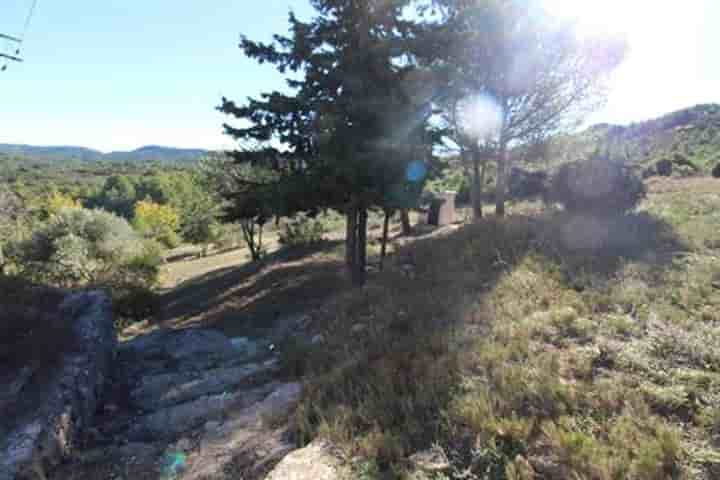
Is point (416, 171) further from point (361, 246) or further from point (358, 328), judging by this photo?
point (358, 328)

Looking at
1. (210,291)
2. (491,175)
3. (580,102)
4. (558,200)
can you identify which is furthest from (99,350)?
(491,175)

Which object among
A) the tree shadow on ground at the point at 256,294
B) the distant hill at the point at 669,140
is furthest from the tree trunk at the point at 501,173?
the tree shadow on ground at the point at 256,294

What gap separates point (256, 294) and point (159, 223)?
33.4 m

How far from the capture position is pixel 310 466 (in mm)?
2457

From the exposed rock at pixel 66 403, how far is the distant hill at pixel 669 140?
500 inches

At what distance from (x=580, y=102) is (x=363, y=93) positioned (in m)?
7.46

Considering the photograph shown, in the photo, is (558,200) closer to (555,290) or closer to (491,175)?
(555,290)

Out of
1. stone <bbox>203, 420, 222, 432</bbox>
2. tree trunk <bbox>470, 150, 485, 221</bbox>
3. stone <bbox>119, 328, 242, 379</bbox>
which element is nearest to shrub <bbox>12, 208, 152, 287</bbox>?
stone <bbox>119, 328, 242, 379</bbox>

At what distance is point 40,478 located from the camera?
2816 mm

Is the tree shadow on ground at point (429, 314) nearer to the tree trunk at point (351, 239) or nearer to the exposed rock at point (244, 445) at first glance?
the exposed rock at point (244, 445)

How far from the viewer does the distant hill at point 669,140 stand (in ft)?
41.5

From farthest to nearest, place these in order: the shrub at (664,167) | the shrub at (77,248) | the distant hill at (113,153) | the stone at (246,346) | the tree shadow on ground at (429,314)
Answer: the distant hill at (113,153), the shrub at (664,167), the shrub at (77,248), the stone at (246,346), the tree shadow on ground at (429,314)

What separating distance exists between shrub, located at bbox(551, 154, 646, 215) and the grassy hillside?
74.9 inches

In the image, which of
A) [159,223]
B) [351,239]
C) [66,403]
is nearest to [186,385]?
[66,403]
